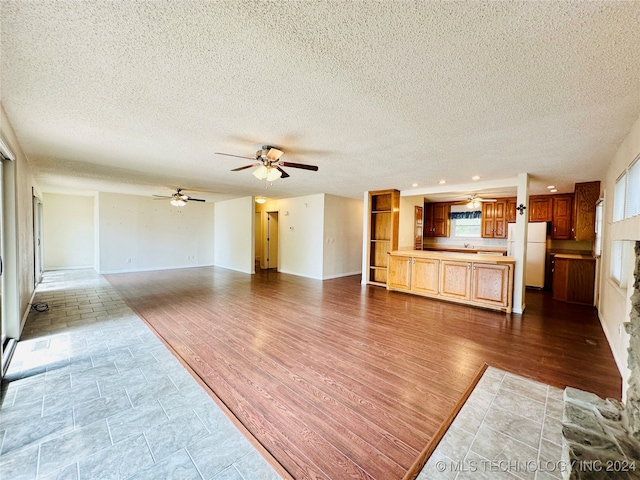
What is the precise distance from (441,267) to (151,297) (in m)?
5.96

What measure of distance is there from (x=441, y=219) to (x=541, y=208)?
2.45 meters

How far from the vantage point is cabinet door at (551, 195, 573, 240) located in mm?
6496

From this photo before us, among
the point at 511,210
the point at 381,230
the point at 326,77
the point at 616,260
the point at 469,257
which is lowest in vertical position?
the point at 469,257

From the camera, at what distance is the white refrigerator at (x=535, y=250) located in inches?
256

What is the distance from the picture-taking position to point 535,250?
6.60 metres

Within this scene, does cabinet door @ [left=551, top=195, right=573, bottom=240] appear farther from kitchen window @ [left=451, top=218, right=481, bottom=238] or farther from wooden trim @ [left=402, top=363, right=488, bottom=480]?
wooden trim @ [left=402, top=363, right=488, bottom=480]

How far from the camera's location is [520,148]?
10.8ft

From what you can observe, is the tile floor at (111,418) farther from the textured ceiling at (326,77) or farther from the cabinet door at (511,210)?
the cabinet door at (511,210)

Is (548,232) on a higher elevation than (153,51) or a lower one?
lower

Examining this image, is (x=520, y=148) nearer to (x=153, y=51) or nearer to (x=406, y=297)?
(x=406, y=297)

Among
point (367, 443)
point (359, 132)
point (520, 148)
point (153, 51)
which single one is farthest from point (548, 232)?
point (153, 51)

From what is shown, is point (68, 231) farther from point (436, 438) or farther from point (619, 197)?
point (619, 197)

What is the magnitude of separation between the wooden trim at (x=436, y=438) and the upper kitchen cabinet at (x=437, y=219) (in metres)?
6.60

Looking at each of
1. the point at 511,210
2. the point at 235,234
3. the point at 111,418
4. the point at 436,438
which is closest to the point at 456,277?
the point at 511,210
